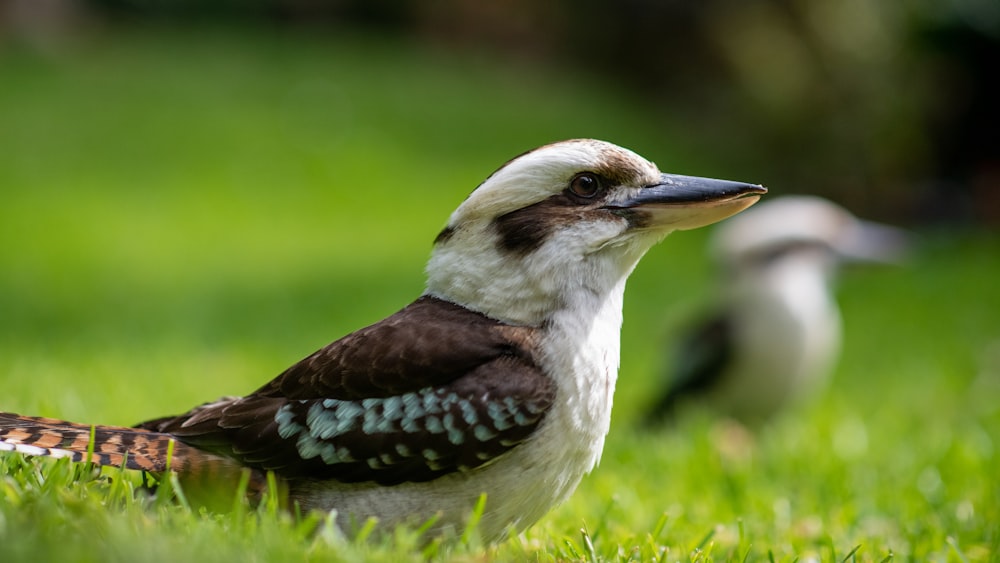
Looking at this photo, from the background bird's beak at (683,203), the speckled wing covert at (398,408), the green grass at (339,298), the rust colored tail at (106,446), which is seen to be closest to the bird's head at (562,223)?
the background bird's beak at (683,203)

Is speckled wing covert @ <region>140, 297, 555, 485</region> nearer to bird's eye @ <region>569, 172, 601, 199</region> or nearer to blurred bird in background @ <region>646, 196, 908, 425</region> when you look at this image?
bird's eye @ <region>569, 172, 601, 199</region>

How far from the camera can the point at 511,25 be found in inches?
878

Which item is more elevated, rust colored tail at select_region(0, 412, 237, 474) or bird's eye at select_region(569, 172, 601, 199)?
bird's eye at select_region(569, 172, 601, 199)

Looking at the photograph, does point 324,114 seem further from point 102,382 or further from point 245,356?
point 102,382

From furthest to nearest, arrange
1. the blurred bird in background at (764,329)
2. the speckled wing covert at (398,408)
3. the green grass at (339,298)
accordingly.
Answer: the blurred bird in background at (764,329), the green grass at (339,298), the speckled wing covert at (398,408)

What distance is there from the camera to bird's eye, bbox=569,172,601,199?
3365mm

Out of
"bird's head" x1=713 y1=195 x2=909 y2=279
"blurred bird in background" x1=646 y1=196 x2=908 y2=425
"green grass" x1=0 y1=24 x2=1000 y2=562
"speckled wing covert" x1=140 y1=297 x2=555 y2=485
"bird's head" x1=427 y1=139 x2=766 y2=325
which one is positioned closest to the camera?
"speckled wing covert" x1=140 y1=297 x2=555 y2=485

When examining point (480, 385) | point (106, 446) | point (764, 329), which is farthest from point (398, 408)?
point (764, 329)

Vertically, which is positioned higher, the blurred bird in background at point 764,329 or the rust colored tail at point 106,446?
the rust colored tail at point 106,446

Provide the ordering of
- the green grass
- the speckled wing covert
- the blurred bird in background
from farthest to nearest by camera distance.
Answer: the blurred bird in background < the green grass < the speckled wing covert

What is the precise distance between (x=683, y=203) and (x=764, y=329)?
4068mm

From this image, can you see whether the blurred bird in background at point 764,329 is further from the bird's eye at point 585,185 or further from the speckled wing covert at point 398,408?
the speckled wing covert at point 398,408

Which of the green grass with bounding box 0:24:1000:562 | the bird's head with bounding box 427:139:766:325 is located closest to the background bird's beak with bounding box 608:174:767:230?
the bird's head with bounding box 427:139:766:325

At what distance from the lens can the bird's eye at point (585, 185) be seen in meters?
3.37
